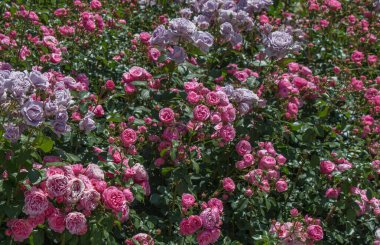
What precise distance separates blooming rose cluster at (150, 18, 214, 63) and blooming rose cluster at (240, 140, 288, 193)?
574mm

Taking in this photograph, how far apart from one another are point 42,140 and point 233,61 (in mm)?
2310

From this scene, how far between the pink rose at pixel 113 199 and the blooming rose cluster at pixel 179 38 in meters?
1.07

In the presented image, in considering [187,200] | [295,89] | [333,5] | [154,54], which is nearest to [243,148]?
[187,200]

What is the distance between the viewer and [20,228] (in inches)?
100

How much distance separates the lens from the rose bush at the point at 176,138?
2529 mm

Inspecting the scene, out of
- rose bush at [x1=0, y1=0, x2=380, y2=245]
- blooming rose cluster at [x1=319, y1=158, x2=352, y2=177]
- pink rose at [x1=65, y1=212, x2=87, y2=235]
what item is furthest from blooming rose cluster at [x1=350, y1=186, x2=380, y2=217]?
pink rose at [x1=65, y1=212, x2=87, y2=235]

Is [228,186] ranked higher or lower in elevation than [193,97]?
lower

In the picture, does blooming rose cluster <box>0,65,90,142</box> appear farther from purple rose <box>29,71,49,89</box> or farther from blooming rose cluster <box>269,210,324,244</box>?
blooming rose cluster <box>269,210,324,244</box>

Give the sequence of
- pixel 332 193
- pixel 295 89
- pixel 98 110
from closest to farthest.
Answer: pixel 98 110
pixel 332 193
pixel 295 89

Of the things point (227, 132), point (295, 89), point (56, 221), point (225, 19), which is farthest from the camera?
point (225, 19)

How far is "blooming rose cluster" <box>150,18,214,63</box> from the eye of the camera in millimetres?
3277

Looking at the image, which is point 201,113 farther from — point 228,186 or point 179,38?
point 179,38

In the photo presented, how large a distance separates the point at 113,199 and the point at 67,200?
188mm

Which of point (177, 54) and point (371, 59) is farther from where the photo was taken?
point (371, 59)
